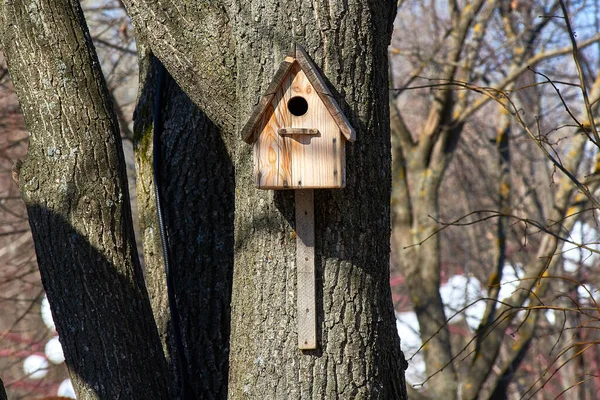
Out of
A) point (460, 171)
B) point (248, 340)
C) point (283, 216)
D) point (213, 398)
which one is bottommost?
point (213, 398)

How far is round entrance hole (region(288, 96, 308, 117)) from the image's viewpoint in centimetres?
208

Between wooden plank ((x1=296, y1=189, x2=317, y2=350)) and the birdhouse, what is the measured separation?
0.12m

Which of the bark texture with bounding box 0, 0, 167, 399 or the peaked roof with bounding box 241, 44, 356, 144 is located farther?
the bark texture with bounding box 0, 0, 167, 399

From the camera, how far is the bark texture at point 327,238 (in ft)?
6.81

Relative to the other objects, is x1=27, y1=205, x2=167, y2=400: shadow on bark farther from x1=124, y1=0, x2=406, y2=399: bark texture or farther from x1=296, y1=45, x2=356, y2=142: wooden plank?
x1=296, y1=45, x2=356, y2=142: wooden plank

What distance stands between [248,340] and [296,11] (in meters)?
1.01

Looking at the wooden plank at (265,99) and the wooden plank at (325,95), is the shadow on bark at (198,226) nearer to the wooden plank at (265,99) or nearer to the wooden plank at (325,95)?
the wooden plank at (265,99)

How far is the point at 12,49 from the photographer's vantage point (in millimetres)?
2643

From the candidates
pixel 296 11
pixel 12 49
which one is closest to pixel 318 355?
pixel 296 11

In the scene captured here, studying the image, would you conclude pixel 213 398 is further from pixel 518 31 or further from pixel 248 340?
pixel 518 31

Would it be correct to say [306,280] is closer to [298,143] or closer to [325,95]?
[298,143]

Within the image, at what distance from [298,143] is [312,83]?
18 centimetres

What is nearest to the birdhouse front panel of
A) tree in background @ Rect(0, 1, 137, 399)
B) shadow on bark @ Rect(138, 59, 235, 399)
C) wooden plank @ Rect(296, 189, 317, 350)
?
wooden plank @ Rect(296, 189, 317, 350)

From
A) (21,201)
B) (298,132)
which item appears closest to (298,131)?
(298,132)
